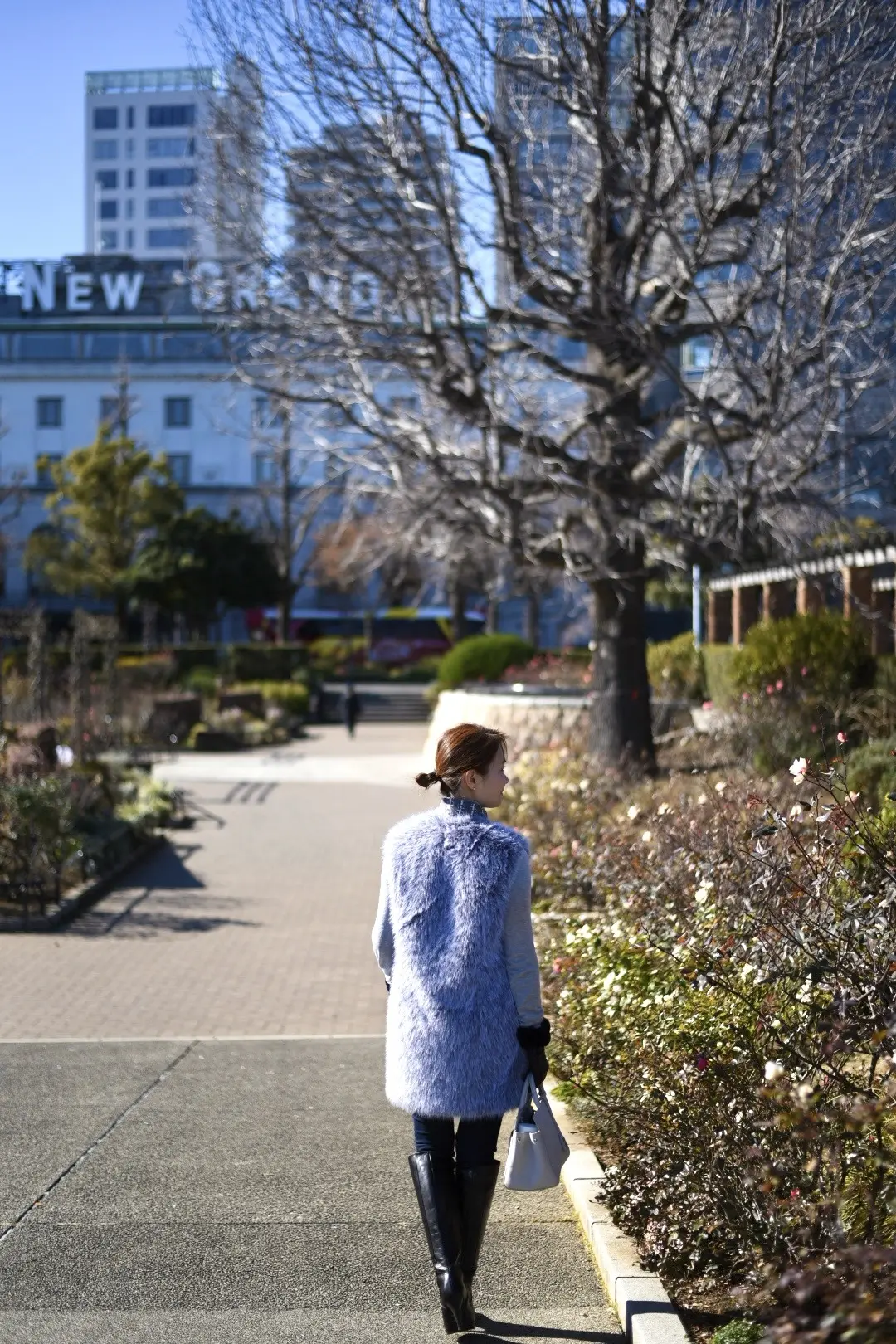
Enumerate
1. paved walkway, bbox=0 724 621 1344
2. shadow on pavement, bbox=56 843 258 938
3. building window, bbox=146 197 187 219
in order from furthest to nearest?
building window, bbox=146 197 187 219, shadow on pavement, bbox=56 843 258 938, paved walkway, bbox=0 724 621 1344

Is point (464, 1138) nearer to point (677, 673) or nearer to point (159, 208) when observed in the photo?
point (677, 673)

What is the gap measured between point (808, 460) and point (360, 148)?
4.87 metres

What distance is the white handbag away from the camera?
454cm

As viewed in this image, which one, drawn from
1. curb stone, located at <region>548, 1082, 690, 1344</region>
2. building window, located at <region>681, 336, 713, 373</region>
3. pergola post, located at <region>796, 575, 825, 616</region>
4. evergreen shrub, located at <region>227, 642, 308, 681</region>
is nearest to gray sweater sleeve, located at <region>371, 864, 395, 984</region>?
curb stone, located at <region>548, 1082, 690, 1344</region>

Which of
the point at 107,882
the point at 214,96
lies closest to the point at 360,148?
the point at 214,96

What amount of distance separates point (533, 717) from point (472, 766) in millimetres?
17399

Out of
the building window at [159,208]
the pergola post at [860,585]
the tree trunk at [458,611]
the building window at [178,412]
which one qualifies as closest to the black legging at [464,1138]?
the pergola post at [860,585]

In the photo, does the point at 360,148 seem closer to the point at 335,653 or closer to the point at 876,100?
the point at 876,100

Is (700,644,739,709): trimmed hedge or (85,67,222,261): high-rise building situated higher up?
(85,67,222,261): high-rise building

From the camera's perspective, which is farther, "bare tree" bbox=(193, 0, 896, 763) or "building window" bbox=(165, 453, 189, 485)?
"building window" bbox=(165, 453, 189, 485)

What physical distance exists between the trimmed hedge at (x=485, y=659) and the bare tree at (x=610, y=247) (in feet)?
49.3

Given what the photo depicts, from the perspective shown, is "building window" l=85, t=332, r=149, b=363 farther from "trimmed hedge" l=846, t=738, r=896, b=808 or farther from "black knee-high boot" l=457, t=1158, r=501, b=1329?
"black knee-high boot" l=457, t=1158, r=501, b=1329

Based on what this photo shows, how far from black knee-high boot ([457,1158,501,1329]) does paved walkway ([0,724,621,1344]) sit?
0.23 m

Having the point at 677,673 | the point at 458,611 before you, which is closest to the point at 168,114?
the point at 458,611
